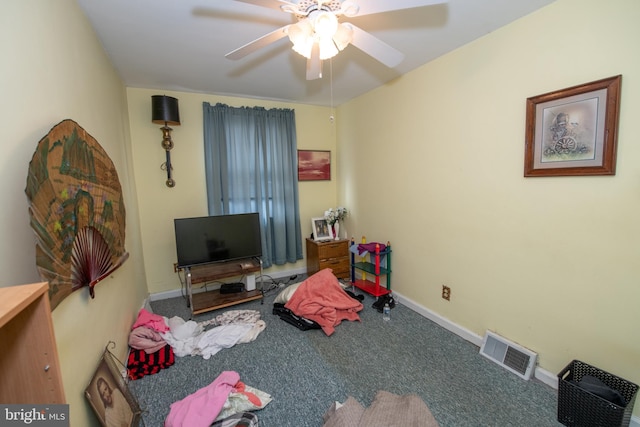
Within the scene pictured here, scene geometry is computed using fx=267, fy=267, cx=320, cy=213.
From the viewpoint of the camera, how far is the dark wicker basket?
1406 millimetres

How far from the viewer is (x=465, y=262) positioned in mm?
2371

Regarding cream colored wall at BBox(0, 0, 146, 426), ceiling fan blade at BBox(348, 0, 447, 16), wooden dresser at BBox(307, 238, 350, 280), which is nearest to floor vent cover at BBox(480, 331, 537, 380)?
wooden dresser at BBox(307, 238, 350, 280)

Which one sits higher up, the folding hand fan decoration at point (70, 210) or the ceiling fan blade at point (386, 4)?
the ceiling fan blade at point (386, 4)

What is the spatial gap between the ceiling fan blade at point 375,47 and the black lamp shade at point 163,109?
7.52 feet

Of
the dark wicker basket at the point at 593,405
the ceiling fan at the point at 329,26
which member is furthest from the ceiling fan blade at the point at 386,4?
the dark wicker basket at the point at 593,405

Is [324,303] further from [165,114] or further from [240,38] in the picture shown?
[165,114]

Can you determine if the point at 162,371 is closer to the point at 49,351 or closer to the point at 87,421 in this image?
the point at 87,421

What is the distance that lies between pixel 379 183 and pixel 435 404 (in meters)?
2.26

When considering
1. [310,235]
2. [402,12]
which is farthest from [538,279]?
[310,235]

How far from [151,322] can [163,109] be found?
7.13 feet

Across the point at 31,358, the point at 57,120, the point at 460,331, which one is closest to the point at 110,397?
the point at 31,358

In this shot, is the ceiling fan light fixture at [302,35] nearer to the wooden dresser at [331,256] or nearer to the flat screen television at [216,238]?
the flat screen television at [216,238]

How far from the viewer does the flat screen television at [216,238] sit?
291 cm

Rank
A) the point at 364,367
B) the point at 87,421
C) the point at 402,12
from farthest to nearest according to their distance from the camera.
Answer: the point at 364,367 → the point at 402,12 → the point at 87,421
